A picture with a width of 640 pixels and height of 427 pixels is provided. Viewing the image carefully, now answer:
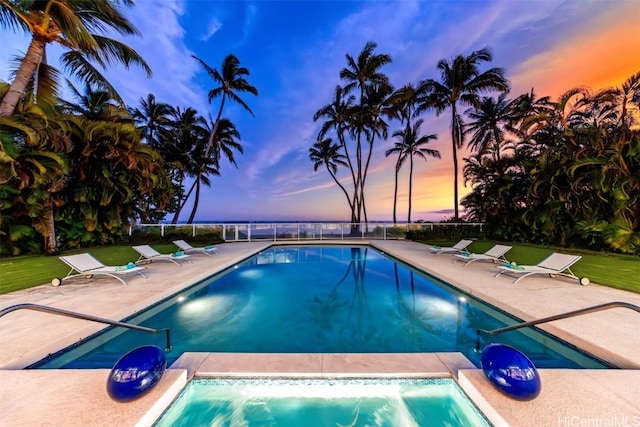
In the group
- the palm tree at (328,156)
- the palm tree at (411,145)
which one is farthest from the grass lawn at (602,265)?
the palm tree at (328,156)

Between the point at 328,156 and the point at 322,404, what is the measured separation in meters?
20.7

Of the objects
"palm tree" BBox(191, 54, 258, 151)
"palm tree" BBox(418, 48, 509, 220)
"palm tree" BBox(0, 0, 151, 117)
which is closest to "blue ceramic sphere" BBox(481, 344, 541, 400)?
"palm tree" BBox(0, 0, 151, 117)

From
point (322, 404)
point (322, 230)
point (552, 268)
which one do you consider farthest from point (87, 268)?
point (322, 230)

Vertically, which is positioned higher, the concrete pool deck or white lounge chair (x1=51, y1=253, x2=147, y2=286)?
white lounge chair (x1=51, y1=253, x2=147, y2=286)

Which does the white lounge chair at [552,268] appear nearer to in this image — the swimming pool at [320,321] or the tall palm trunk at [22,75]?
the swimming pool at [320,321]

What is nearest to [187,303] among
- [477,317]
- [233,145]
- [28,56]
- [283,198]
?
A: [477,317]

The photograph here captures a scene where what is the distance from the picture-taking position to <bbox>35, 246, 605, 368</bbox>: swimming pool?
3.29 metres

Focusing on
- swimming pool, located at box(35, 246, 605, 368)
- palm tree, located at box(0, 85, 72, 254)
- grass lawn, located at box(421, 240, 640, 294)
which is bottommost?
swimming pool, located at box(35, 246, 605, 368)

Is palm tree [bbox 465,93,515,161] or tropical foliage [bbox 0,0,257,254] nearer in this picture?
tropical foliage [bbox 0,0,257,254]

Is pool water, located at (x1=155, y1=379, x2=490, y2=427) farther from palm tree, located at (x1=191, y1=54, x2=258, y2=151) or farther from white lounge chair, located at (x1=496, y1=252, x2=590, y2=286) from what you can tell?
palm tree, located at (x1=191, y1=54, x2=258, y2=151)

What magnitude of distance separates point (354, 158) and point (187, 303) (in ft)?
59.3

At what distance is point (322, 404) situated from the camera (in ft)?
7.55

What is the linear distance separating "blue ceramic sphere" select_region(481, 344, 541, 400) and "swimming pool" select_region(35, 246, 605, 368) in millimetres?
1130

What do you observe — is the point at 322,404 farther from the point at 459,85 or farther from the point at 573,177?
the point at 459,85
